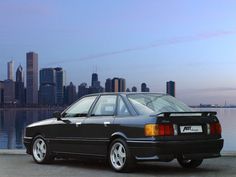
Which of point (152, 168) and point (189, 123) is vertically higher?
point (189, 123)

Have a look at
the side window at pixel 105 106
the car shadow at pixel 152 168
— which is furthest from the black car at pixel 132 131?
the car shadow at pixel 152 168

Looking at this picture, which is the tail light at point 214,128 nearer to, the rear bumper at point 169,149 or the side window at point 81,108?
the rear bumper at point 169,149

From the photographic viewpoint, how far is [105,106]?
1062 cm

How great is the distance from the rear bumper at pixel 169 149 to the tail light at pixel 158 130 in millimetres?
151

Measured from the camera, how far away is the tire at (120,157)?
963 cm

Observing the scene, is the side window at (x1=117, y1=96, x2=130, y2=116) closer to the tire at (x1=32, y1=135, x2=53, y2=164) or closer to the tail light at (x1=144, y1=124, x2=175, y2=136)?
the tail light at (x1=144, y1=124, x2=175, y2=136)

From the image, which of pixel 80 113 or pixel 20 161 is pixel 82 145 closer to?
pixel 80 113

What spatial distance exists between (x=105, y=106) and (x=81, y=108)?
2.42 feet

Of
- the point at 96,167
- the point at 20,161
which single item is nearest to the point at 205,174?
the point at 96,167

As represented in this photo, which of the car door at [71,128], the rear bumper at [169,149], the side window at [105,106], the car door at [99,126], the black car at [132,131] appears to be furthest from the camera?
the car door at [71,128]

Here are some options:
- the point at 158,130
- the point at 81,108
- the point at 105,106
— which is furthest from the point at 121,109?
the point at 81,108

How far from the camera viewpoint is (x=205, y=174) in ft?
31.2

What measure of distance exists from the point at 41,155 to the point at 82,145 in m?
1.39

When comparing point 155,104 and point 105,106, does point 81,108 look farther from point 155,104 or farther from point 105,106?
point 155,104
